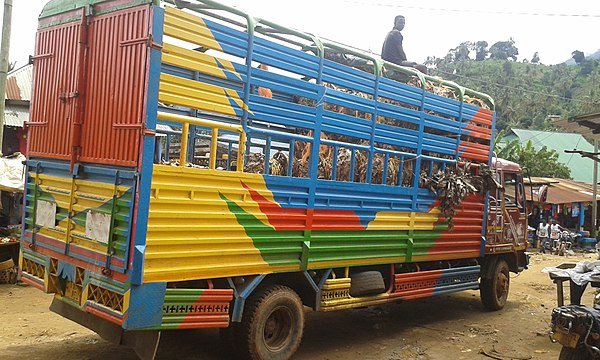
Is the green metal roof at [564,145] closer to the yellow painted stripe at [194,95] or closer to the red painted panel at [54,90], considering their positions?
the yellow painted stripe at [194,95]

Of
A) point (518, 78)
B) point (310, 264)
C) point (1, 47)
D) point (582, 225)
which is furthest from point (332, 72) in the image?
point (518, 78)

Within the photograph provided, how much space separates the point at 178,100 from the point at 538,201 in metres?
6.64

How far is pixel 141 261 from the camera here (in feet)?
12.2

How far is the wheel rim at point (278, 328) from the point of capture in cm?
486

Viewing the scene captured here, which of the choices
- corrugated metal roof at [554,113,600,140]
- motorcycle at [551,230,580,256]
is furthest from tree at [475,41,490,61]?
corrugated metal roof at [554,113,600,140]

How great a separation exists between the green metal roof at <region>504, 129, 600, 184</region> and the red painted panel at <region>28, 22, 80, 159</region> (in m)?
31.2

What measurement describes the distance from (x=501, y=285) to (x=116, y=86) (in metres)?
6.76

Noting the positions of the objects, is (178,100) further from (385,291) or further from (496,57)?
(496,57)

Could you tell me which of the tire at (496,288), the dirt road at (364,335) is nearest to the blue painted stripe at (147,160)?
the dirt road at (364,335)

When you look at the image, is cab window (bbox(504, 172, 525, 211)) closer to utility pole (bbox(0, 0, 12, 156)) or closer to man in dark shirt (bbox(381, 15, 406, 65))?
man in dark shirt (bbox(381, 15, 406, 65))

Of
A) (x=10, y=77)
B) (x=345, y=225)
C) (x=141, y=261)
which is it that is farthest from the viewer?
(x=10, y=77)

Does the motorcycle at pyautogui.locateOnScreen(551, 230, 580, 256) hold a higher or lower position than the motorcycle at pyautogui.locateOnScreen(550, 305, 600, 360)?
lower

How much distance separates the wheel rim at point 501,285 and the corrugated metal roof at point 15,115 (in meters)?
11.6

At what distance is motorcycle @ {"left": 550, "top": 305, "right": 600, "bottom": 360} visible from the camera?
4523 millimetres
